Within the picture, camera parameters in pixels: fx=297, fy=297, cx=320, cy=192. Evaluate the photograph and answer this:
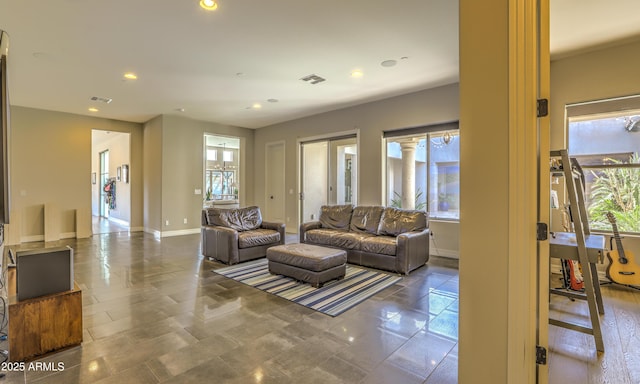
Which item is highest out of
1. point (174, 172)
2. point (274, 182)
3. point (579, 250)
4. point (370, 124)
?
point (370, 124)

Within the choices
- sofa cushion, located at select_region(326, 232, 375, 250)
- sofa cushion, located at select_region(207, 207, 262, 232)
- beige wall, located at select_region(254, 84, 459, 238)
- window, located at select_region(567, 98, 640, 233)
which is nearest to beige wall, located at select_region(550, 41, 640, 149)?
window, located at select_region(567, 98, 640, 233)

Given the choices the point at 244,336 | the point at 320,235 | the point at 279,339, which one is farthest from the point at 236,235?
the point at 279,339

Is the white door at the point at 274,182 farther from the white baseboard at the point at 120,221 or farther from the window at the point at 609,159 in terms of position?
the window at the point at 609,159

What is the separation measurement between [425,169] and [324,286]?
10.6 ft

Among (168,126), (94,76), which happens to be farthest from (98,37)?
(168,126)

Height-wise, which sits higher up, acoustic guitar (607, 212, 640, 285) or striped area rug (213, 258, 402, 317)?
acoustic guitar (607, 212, 640, 285)

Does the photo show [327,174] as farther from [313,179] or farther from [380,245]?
[380,245]

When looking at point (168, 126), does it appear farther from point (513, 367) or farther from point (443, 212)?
point (513, 367)

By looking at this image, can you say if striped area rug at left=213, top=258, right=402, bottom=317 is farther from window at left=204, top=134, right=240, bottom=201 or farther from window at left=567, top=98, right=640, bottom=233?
window at left=204, top=134, right=240, bottom=201

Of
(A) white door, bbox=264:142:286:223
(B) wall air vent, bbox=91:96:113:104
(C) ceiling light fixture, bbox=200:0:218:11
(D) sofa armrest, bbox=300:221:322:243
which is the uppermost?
(B) wall air vent, bbox=91:96:113:104

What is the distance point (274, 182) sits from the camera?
347 inches

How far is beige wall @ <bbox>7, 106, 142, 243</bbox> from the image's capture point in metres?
6.54

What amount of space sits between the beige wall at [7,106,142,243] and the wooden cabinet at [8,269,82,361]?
5912mm

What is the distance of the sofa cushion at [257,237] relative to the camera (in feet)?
16.1
